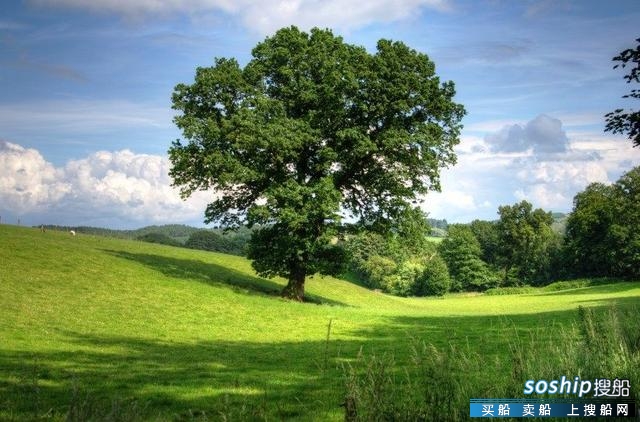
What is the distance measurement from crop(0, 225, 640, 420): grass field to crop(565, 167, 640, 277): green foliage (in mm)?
75720

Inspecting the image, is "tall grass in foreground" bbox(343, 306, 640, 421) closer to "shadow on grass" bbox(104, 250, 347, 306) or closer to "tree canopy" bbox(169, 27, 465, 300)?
"tree canopy" bbox(169, 27, 465, 300)

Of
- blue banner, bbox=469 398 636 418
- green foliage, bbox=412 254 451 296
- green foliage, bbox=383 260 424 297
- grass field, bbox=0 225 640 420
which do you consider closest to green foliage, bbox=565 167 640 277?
green foliage, bbox=412 254 451 296

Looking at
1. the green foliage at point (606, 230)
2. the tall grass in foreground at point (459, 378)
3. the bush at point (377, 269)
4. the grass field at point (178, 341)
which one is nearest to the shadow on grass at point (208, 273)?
the grass field at point (178, 341)

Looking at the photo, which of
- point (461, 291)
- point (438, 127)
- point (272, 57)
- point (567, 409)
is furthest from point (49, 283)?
point (461, 291)

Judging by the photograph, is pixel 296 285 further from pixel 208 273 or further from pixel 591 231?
pixel 591 231

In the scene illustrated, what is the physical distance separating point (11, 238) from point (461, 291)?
332 ft

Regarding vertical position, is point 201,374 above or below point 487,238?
below

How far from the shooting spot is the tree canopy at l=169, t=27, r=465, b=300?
3825cm

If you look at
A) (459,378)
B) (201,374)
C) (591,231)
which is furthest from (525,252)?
(459,378)

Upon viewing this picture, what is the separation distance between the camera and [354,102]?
39.3m

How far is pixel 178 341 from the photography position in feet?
80.2

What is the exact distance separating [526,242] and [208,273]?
97.5 meters

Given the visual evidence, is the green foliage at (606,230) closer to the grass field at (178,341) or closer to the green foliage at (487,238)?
the green foliage at (487,238)

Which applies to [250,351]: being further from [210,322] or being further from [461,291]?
Answer: [461,291]
